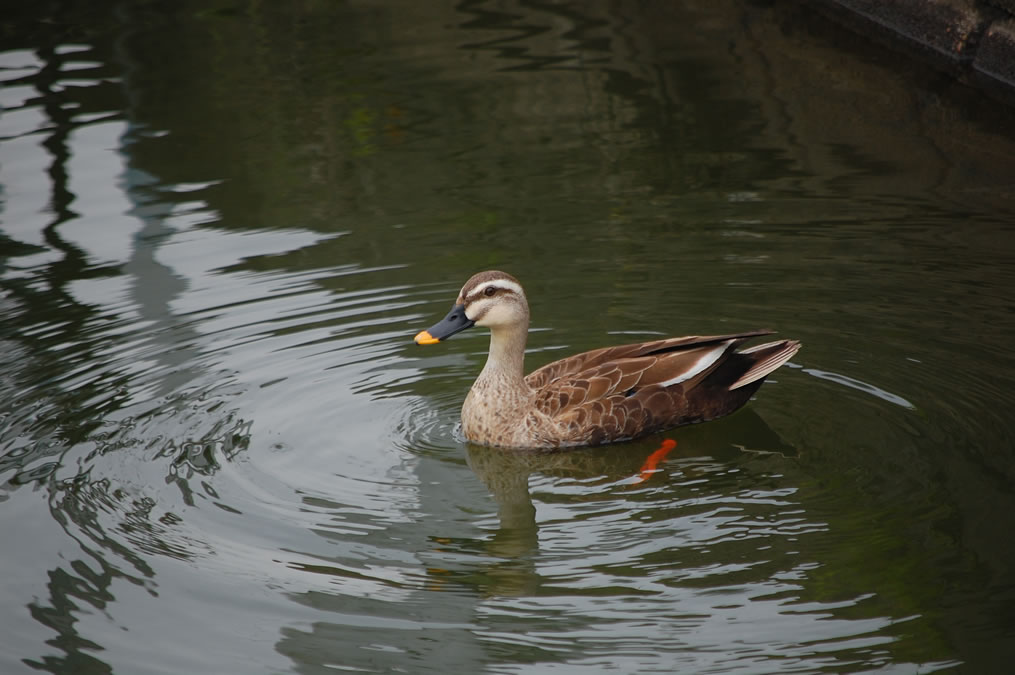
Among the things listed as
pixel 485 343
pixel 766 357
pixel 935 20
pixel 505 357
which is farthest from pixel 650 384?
pixel 935 20

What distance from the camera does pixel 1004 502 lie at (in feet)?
19.3

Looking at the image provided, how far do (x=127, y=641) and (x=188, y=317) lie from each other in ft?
12.3

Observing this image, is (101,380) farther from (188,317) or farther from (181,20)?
(181,20)

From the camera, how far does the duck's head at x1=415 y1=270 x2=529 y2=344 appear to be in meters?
6.96

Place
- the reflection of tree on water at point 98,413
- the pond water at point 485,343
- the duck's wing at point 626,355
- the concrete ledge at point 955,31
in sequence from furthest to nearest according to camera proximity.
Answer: the concrete ledge at point 955,31 → the duck's wing at point 626,355 → the reflection of tree on water at point 98,413 → the pond water at point 485,343

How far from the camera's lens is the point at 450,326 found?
6.97m

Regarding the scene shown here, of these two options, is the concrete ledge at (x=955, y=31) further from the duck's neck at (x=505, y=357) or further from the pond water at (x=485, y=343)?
the duck's neck at (x=505, y=357)

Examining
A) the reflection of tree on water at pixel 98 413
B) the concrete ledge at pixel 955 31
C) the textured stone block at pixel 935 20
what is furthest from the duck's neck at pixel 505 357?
the textured stone block at pixel 935 20

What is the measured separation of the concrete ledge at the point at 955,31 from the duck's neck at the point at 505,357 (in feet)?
22.5

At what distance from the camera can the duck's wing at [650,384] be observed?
→ 22.9 ft

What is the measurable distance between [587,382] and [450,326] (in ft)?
2.69

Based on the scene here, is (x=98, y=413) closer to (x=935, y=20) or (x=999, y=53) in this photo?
(x=999, y=53)

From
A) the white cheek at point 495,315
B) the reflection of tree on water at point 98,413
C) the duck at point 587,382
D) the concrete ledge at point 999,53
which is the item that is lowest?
the reflection of tree on water at point 98,413

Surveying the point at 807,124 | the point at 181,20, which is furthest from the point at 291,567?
the point at 181,20
